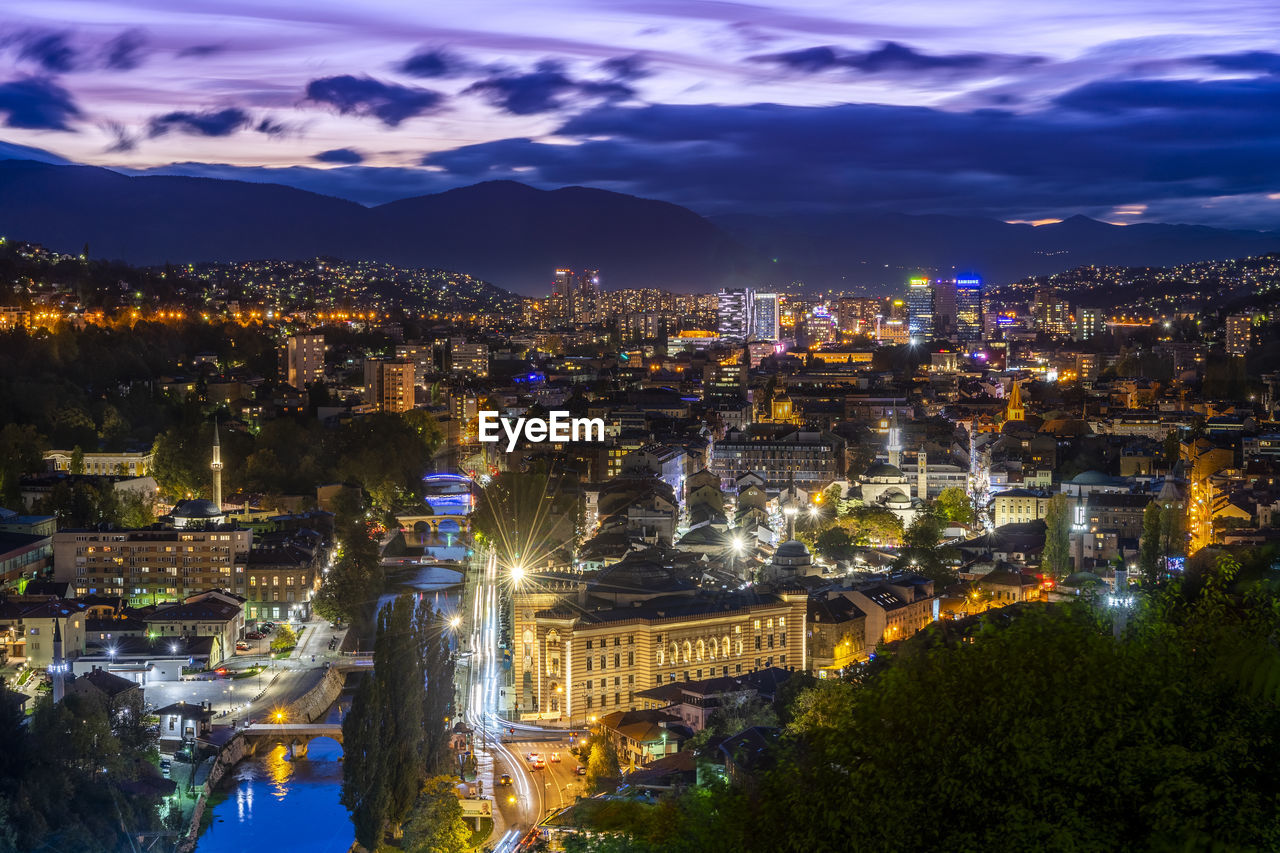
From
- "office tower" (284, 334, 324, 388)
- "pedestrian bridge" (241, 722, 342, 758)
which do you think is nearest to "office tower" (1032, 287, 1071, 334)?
"office tower" (284, 334, 324, 388)

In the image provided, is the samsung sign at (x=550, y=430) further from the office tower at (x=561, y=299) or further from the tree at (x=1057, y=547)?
the office tower at (x=561, y=299)

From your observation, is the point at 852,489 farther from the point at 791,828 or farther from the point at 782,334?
the point at 782,334

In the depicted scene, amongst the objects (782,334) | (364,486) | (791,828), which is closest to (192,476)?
(364,486)

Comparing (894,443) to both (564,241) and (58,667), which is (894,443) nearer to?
(58,667)

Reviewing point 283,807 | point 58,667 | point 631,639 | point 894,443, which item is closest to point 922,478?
point 894,443

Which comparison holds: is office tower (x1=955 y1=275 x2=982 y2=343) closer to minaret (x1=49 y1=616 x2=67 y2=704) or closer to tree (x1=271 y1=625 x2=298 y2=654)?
tree (x1=271 y1=625 x2=298 y2=654)
